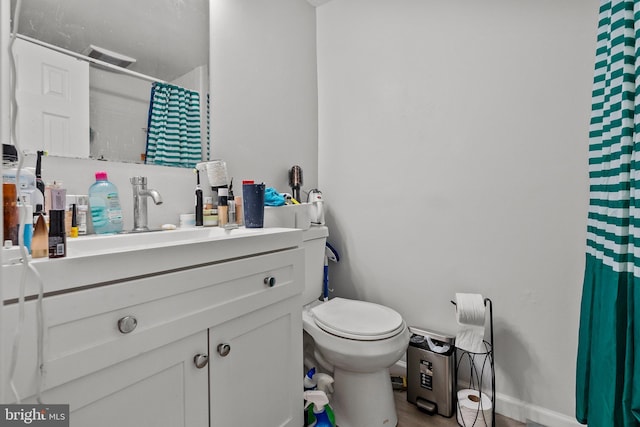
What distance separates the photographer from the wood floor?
146 centimetres

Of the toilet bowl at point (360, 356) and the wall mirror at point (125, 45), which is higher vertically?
the wall mirror at point (125, 45)

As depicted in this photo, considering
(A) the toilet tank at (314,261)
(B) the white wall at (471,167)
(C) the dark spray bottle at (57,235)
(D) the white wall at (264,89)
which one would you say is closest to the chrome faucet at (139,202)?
(D) the white wall at (264,89)

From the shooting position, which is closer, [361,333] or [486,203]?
[361,333]

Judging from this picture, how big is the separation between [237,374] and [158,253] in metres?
0.46

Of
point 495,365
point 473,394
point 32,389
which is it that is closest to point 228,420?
point 32,389

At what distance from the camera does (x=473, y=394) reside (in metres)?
1.46

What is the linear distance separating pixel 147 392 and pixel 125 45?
1.24 meters

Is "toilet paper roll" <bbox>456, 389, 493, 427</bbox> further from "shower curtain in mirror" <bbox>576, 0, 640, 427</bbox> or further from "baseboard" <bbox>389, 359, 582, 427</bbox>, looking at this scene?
"shower curtain in mirror" <bbox>576, 0, 640, 427</bbox>

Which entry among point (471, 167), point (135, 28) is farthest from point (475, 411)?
point (135, 28)

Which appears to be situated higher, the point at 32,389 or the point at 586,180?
the point at 586,180

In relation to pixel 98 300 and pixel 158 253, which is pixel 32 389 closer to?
pixel 98 300

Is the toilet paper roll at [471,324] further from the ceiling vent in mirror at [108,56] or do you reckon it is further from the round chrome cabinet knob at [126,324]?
the ceiling vent in mirror at [108,56]

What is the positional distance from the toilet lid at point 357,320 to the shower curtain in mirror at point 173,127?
906 millimetres

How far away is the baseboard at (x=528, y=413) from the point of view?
1.39 metres
